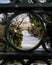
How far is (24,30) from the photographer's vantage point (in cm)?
164

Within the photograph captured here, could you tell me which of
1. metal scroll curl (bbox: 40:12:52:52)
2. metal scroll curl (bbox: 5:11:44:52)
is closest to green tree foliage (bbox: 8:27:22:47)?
metal scroll curl (bbox: 5:11:44:52)

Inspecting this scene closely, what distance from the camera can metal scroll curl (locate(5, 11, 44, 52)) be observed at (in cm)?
154

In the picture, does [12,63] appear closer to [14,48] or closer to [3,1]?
[14,48]

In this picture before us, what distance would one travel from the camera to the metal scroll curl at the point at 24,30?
1.54m

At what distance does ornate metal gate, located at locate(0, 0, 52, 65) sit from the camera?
151cm

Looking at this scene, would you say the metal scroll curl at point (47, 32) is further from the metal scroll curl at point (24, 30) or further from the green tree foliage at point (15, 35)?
the green tree foliage at point (15, 35)

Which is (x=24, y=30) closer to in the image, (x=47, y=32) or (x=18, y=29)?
(x=18, y=29)

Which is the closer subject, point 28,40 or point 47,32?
point 47,32

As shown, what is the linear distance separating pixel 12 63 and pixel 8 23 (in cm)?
31

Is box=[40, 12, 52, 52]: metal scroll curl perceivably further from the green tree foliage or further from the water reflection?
the green tree foliage

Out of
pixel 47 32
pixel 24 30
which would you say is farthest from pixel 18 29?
pixel 47 32

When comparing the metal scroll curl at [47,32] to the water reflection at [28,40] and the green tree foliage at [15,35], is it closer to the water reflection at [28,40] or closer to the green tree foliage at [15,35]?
the water reflection at [28,40]

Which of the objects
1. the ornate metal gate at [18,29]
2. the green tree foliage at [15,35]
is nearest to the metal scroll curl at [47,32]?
the ornate metal gate at [18,29]

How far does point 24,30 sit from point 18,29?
43mm
